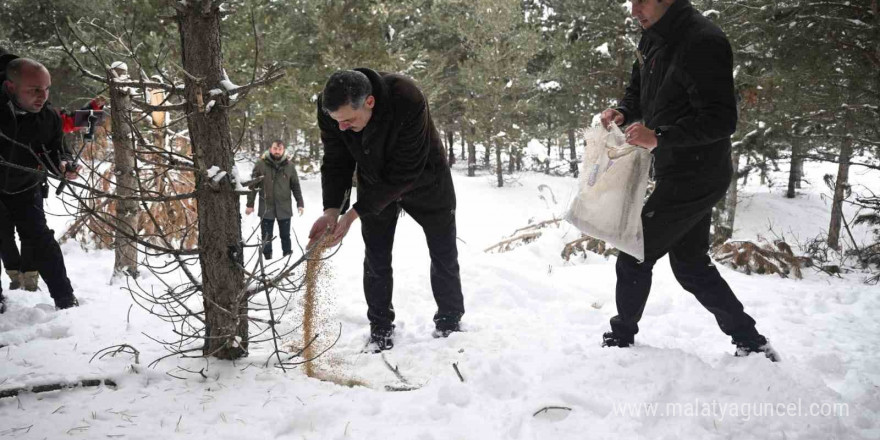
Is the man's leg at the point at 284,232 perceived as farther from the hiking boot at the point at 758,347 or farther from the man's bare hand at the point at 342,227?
the hiking boot at the point at 758,347

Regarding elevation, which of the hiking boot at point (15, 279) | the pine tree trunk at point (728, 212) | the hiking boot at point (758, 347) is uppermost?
the hiking boot at point (758, 347)

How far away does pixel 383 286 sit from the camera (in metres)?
3.34

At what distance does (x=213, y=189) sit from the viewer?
8.05 ft

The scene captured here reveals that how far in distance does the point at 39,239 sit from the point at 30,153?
2.11ft

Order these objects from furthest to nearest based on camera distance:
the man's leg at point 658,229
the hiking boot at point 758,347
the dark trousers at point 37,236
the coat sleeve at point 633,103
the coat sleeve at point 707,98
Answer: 1. the dark trousers at point 37,236
2. the coat sleeve at point 633,103
3. the hiking boot at point 758,347
4. the man's leg at point 658,229
5. the coat sleeve at point 707,98

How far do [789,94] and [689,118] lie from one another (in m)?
4.93

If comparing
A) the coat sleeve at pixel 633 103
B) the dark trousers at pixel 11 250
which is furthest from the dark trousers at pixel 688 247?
the dark trousers at pixel 11 250

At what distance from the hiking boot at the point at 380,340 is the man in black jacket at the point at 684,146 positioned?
56.9 inches

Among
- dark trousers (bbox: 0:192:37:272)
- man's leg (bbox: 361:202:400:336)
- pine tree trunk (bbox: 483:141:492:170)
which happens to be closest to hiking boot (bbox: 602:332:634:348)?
man's leg (bbox: 361:202:400:336)

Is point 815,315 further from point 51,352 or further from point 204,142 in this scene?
point 51,352

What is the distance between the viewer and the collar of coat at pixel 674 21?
2436 mm

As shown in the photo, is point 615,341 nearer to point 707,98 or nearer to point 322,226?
point 707,98

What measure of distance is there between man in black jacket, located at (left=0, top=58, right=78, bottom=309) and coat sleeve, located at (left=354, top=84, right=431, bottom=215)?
2150 millimetres

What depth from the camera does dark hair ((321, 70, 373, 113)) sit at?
8.52ft
